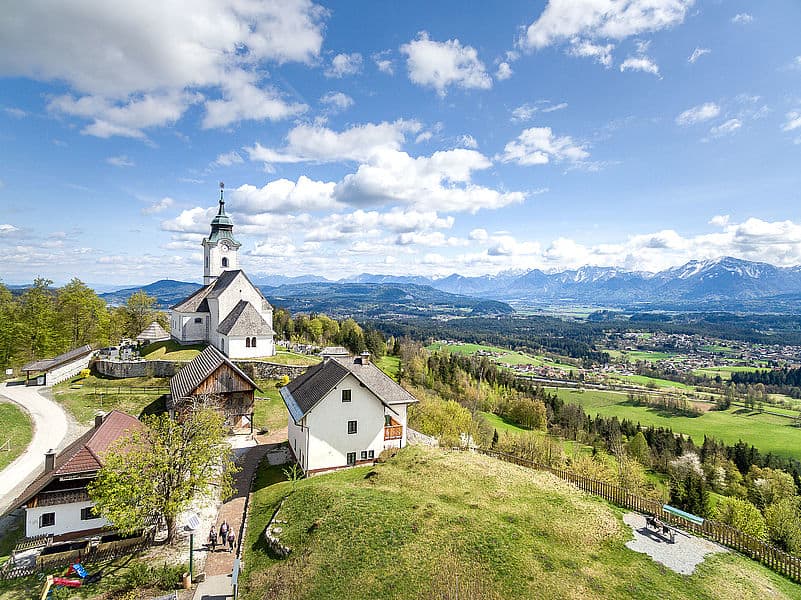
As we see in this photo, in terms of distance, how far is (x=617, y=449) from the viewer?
2643 inches

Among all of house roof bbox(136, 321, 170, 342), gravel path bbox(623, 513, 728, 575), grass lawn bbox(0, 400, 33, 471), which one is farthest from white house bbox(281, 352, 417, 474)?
house roof bbox(136, 321, 170, 342)

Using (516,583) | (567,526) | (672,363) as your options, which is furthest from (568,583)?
(672,363)

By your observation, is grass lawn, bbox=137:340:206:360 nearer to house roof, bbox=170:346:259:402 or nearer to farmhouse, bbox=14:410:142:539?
house roof, bbox=170:346:259:402

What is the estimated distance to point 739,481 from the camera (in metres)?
59.1

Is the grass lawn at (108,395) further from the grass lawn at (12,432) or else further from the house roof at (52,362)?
the grass lawn at (12,432)

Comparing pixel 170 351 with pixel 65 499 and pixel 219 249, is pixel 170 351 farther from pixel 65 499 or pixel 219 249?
pixel 65 499

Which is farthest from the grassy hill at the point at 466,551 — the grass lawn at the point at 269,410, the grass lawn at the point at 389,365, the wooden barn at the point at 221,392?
the grass lawn at the point at 389,365

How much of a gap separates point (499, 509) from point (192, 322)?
158ft

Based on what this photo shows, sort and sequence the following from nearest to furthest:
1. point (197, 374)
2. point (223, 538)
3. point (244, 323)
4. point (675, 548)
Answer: point (675, 548)
point (223, 538)
point (197, 374)
point (244, 323)

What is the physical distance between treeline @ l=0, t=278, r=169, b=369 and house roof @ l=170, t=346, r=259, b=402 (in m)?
28.0

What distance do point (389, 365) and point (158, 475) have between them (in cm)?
6961

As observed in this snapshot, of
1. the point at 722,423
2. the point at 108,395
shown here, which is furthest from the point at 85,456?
the point at 722,423

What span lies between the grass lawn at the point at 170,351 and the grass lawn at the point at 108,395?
434 cm

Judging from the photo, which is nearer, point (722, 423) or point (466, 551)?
point (466, 551)
